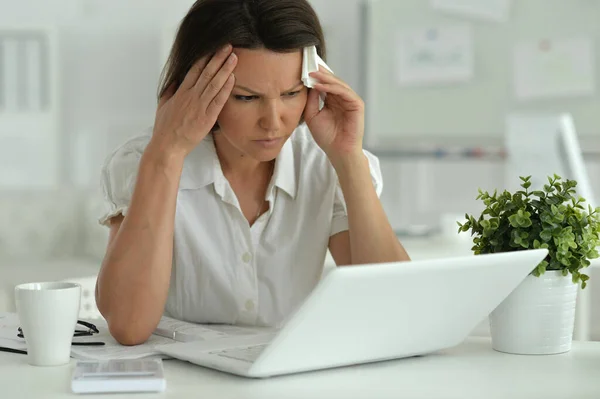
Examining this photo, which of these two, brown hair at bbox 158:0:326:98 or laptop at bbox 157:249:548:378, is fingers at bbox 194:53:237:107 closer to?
brown hair at bbox 158:0:326:98

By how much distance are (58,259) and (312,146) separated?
8.22 feet

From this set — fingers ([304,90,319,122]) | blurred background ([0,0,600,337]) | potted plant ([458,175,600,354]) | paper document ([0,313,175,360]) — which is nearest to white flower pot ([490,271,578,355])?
potted plant ([458,175,600,354])

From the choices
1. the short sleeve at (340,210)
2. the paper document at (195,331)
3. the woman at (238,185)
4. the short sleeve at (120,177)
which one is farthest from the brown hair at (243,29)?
the paper document at (195,331)

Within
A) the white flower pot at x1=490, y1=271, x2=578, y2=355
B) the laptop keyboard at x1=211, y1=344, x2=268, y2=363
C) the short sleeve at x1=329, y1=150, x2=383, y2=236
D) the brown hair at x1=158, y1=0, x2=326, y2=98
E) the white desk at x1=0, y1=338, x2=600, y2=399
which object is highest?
A: the brown hair at x1=158, y1=0, x2=326, y2=98

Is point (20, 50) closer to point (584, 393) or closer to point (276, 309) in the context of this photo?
point (276, 309)

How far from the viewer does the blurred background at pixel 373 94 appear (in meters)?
3.38

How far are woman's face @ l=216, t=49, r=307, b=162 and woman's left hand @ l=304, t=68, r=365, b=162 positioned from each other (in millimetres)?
87

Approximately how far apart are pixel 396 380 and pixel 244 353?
0.18 meters

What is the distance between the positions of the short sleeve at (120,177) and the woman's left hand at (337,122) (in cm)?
28

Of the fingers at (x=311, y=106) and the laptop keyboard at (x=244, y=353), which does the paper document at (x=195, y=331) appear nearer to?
Result: the laptop keyboard at (x=244, y=353)

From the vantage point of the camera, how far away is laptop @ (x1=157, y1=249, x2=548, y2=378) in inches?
34.4

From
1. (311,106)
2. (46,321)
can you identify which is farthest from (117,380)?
(311,106)

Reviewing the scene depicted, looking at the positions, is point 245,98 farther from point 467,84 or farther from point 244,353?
point 467,84

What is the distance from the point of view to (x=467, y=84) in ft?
11.4
